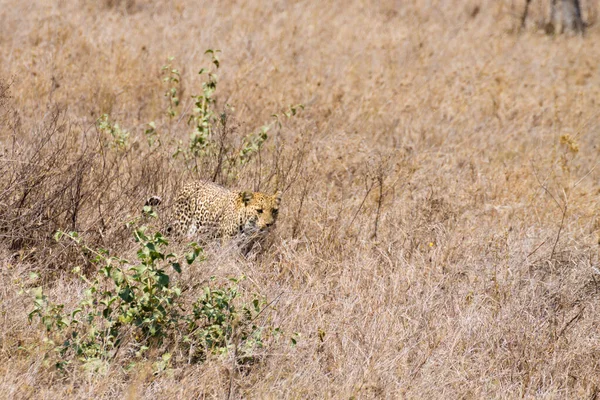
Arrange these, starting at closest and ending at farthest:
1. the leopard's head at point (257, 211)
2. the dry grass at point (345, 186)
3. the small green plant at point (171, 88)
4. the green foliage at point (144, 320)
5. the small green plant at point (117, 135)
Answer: the green foliage at point (144, 320), the dry grass at point (345, 186), the leopard's head at point (257, 211), the small green plant at point (117, 135), the small green plant at point (171, 88)

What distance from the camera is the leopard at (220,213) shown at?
651cm

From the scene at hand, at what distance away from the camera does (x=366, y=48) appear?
12.2 m

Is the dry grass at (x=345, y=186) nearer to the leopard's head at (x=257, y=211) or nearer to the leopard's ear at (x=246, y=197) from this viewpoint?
the leopard's head at (x=257, y=211)

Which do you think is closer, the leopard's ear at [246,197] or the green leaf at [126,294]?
the green leaf at [126,294]

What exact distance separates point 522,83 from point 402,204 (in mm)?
4844

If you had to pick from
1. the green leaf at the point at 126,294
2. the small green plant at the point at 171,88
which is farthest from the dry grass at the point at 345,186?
the green leaf at the point at 126,294

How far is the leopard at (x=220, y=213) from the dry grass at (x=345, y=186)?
0.22 metres

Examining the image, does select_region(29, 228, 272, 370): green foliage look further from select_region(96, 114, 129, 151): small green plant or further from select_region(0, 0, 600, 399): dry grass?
select_region(96, 114, 129, 151): small green plant

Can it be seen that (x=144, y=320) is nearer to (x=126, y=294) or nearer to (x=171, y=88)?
(x=126, y=294)

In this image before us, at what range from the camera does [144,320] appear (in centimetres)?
482

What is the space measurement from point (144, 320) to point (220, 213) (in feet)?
6.20

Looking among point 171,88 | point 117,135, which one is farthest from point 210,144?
point 171,88

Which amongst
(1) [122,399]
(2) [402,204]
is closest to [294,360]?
(1) [122,399]

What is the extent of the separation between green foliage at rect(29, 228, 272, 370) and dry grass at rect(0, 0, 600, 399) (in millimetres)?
148
